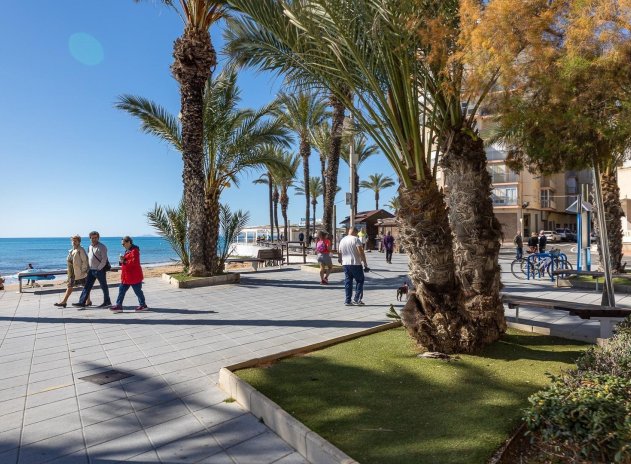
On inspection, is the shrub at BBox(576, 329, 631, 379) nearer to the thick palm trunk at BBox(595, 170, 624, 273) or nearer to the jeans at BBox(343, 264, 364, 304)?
the jeans at BBox(343, 264, 364, 304)

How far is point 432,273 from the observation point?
15.3 feet

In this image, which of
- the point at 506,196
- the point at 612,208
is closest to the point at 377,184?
the point at 506,196

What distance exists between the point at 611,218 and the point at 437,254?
11.5 meters

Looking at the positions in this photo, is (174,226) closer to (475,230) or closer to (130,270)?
(130,270)

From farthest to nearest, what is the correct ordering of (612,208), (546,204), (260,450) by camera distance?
(546,204), (612,208), (260,450)

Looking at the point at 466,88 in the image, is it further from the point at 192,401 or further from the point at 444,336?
the point at 192,401

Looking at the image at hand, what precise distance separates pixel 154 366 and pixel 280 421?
7.83 feet

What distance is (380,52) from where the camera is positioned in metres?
4.62

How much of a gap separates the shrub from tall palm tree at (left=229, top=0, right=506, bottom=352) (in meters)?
1.38

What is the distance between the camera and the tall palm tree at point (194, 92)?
12125 mm

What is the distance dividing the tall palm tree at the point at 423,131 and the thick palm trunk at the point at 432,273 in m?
0.01

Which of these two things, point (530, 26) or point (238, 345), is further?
point (238, 345)

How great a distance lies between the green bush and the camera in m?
2.18

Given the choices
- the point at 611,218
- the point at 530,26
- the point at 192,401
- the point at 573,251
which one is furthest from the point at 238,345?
the point at 573,251
